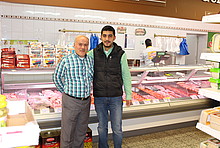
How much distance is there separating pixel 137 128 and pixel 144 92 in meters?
0.73

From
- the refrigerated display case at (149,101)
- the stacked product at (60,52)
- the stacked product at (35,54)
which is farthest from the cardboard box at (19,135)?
the stacked product at (60,52)

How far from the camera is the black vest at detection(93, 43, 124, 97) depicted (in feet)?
10.3

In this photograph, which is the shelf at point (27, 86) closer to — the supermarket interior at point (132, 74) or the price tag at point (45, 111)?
the supermarket interior at point (132, 74)

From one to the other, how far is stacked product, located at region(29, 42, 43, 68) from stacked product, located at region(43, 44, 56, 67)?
67 millimetres

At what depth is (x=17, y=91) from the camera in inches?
141

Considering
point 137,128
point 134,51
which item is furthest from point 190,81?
point 134,51

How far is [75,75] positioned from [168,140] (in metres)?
2.52

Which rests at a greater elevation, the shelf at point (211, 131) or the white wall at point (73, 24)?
the white wall at point (73, 24)

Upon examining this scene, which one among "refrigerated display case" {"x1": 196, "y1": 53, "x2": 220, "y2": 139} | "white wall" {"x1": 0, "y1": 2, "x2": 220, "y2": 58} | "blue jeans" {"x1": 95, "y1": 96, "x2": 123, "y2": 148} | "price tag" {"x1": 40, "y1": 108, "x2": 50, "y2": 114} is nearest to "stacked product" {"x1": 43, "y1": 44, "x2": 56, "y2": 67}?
"price tag" {"x1": 40, "y1": 108, "x2": 50, "y2": 114}

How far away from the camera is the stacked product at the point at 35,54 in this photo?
3.63 metres

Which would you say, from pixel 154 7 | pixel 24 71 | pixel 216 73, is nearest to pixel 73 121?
pixel 24 71

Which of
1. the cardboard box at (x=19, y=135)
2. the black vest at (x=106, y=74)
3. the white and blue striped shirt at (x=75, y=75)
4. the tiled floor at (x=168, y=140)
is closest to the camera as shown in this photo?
the cardboard box at (x=19, y=135)

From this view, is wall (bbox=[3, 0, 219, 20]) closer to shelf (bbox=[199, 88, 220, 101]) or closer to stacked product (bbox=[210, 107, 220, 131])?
shelf (bbox=[199, 88, 220, 101])

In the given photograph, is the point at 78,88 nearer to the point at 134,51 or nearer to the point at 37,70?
the point at 37,70
